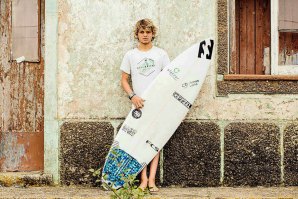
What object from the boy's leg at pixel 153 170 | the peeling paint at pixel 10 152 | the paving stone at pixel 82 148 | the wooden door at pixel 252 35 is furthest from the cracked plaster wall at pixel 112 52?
the peeling paint at pixel 10 152

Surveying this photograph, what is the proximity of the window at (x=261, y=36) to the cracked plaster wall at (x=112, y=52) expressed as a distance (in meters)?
0.44

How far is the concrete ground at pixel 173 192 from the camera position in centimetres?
560

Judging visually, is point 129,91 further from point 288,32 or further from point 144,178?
point 288,32

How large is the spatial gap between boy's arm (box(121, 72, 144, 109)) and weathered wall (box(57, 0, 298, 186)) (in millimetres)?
186

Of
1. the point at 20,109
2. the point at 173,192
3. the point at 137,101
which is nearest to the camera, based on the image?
the point at 173,192

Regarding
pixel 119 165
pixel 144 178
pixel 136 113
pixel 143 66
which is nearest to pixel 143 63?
pixel 143 66

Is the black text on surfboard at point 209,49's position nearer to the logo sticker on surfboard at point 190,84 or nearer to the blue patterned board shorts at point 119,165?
the logo sticker on surfboard at point 190,84

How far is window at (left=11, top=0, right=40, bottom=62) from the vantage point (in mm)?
6773

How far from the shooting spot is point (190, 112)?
638cm

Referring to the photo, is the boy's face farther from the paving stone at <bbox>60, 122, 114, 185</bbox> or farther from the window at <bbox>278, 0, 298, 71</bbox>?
the window at <bbox>278, 0, 298, 71</bbox>

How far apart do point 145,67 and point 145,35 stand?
322mm

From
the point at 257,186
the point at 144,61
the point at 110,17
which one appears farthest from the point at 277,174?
the point at 110,17

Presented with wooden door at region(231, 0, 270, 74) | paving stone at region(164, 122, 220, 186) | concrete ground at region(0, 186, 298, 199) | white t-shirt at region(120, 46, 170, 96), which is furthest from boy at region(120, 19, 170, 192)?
wooden door at region(231, 0, 270, 74)

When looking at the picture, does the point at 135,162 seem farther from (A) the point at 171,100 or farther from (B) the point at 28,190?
(B) the point at 28,190
